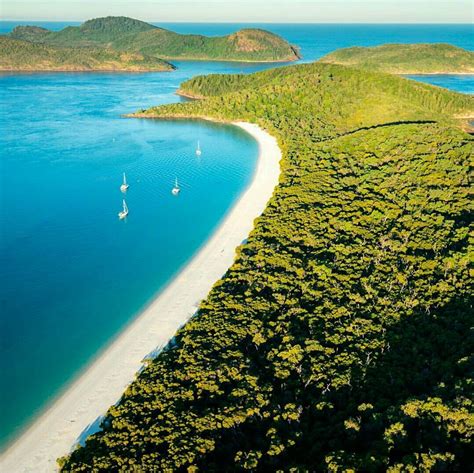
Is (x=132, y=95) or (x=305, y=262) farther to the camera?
(x=132, y=95)

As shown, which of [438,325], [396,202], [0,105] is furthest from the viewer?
[0,105]

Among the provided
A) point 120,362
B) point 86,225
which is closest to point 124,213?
point 86,225

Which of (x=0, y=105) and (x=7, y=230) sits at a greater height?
(x=0, y=105)

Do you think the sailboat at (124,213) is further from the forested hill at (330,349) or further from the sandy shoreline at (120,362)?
the forested hill at (330,349)

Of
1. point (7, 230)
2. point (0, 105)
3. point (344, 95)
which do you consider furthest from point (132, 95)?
point (7, 230)

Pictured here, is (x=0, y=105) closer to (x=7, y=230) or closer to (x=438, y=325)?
(x=7, y=230)

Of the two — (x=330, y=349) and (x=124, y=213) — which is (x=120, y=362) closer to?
(x=330, y=349)

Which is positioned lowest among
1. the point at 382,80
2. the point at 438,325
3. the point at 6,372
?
the point at 6,372

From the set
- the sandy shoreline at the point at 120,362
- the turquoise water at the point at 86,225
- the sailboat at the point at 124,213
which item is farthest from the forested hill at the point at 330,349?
the sailboat at the point at 124,213
